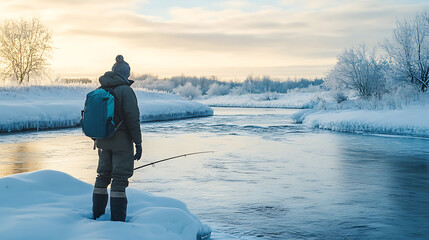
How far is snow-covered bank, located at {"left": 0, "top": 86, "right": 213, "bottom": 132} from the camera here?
84.8ft

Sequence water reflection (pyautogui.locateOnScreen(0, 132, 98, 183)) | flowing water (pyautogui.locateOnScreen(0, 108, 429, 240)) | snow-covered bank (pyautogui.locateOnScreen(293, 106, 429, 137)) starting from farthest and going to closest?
snow-covered bank (pyautogui.locateOnScreen(293, 106, 429, 137)) < water reflection (pyautogui.locateOnScreen(0, 132, 98, 183)) < flowing water (pyautogui.locateOnScreen(0, 108, 429, 240))

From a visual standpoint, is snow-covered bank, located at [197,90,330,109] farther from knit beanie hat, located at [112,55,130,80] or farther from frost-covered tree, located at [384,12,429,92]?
knit beanie hat, located at [112,55,130,80]

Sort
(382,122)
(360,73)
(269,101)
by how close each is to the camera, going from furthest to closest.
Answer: (269,101) < (360,73) < (382,122)

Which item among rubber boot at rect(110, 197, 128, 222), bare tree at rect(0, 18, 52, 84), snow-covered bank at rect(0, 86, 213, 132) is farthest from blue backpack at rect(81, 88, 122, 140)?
bare tree at rect(0, 18, 52, 84)

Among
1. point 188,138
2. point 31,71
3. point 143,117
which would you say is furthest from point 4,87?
point 188,138

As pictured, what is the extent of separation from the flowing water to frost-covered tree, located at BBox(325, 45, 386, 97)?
17055 mm

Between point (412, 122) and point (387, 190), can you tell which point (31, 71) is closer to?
point (412, 122)

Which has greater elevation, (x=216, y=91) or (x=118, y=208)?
(x=216, y=91)

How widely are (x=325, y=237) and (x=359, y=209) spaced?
1985 mm

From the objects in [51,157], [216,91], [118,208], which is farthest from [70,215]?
[216,91]

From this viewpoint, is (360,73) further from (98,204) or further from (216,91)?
(216,91)

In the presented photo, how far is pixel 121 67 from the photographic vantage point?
505 cm

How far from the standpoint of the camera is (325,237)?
5945 millimetres

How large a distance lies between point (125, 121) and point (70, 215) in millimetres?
1258
